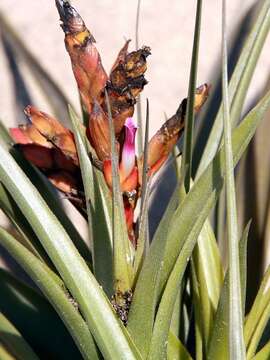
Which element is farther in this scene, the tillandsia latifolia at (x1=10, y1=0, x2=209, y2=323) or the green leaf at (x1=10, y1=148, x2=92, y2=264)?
the green leaf at (x1=10, y1=148, x2=92, y2=264)

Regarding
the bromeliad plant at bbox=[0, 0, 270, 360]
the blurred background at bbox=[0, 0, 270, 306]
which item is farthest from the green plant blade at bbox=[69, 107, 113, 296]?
the blurred background at bbox=[0, 0, 270, 306]

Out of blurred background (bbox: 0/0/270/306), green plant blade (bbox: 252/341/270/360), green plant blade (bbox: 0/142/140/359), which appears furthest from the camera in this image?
blurred background (bbox: 0/0/270/306)

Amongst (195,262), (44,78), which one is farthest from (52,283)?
(44,78)

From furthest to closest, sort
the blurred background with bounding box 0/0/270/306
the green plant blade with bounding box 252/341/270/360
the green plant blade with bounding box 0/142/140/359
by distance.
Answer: the blurred background with bounding box 0/0/270/306 < the green plant blade with bounding box 252/341/270/360 < the green plant blade with bounding box 0/142/140/359

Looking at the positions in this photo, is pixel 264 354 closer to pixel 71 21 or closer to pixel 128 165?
A: pixel 128 165

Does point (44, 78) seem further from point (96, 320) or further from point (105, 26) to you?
point (96, 320)

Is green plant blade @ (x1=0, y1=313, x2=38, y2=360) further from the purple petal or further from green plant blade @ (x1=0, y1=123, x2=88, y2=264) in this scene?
the purple petal
